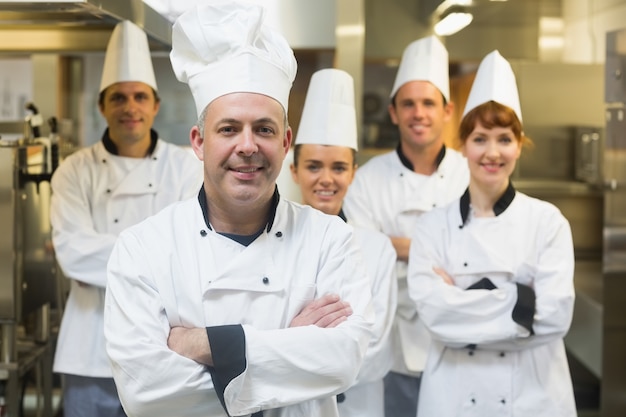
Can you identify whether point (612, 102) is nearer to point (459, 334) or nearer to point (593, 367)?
point (593, 367)

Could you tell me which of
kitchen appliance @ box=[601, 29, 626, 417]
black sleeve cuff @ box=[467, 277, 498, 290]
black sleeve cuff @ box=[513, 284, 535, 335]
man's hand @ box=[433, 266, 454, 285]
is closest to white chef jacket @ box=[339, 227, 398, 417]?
man's hand @ box=[433, 266, 454, 285]

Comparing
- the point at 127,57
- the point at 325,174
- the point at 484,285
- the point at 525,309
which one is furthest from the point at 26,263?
the point at 525,309

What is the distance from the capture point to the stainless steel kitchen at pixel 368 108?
281 cm

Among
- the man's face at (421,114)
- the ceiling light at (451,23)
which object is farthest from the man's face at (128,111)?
the ceiling light at (451,23)

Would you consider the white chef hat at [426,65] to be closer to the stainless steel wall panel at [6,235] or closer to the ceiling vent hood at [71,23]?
the ceiling vent hood at [71,23]

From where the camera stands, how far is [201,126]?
1.62 m

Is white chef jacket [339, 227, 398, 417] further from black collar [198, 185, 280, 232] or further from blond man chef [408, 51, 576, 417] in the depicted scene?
black collar [198, 185, 280, 232]

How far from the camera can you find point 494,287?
7.43 feet

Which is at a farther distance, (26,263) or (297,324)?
(26,263)

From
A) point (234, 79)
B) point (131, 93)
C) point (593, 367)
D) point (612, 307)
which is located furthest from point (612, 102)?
point (234, 79)

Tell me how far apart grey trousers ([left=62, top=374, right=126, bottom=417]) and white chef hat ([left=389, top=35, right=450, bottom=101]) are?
1.36 m

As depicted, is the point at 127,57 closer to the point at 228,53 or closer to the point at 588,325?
the point at 228,53

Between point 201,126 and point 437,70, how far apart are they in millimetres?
1425

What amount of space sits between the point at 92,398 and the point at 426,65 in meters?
1.51
